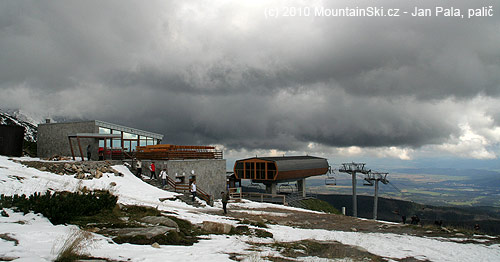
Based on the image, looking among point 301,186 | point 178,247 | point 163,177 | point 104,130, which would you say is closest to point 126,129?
point 104,130

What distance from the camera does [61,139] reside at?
3678 centimetres

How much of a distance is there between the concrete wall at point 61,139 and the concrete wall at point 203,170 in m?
7.23

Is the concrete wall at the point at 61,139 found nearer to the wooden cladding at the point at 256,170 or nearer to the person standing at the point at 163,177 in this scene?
the person standing at the point at 163,177

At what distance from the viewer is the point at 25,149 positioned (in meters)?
39.8

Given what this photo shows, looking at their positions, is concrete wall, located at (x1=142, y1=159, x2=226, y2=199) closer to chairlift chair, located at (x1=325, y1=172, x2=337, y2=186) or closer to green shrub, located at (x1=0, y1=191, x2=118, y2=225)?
green shrub, located at (x1=0, y1=191, x2=118, y2=225)

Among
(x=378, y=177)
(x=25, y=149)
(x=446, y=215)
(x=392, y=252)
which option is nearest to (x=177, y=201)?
(x=392, y=252)

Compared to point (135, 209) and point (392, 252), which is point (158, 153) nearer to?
point (135, 209)

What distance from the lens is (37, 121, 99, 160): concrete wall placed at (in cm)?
3506

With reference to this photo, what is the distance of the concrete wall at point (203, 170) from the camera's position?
32562mm

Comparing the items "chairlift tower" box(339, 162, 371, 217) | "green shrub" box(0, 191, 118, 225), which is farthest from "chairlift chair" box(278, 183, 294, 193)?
"green shrub" box(0, 191, 118, 225)

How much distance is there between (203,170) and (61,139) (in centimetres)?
1671

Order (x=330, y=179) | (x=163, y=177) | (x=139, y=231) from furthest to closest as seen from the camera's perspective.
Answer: (x=330, y=179)
(x=163, y=177)
(x=139, y=231)

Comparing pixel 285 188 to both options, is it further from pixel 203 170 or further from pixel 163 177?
pixel 163 177

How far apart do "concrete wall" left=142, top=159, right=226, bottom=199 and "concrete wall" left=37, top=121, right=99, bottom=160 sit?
7.23m
